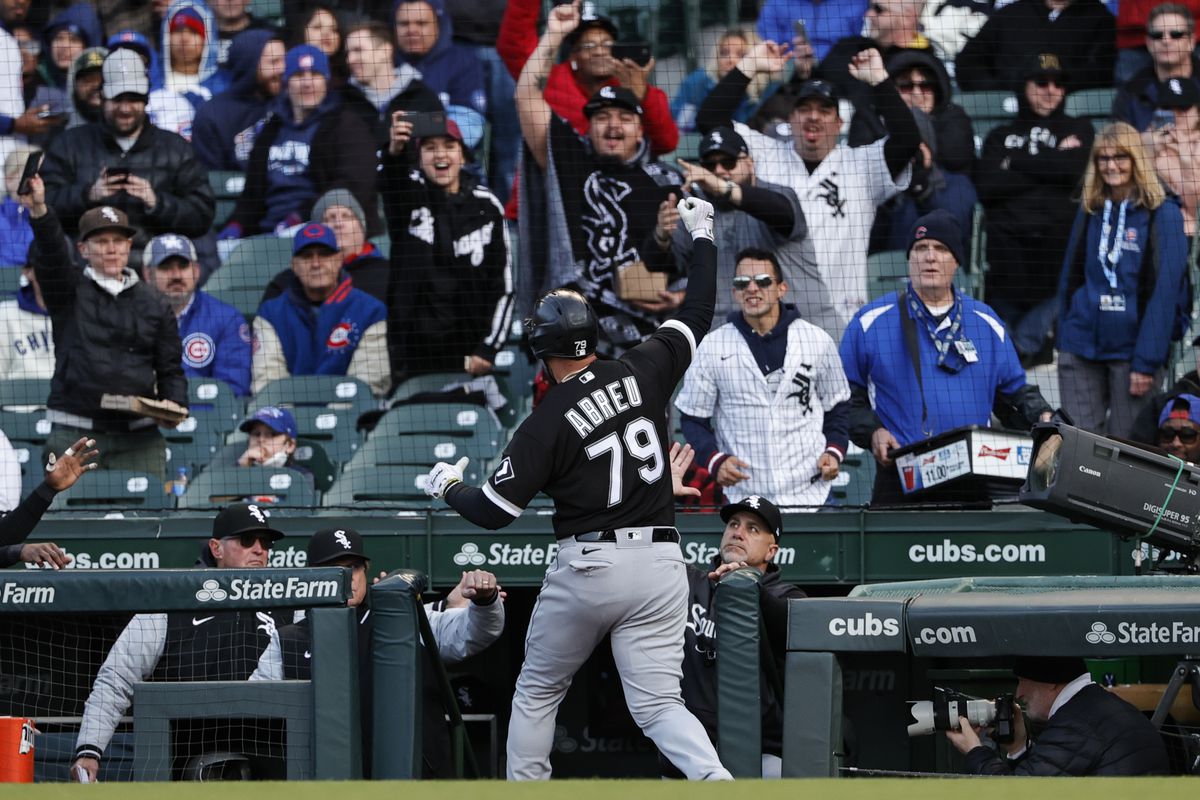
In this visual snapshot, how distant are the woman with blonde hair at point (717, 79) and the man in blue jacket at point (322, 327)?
2.44 meters

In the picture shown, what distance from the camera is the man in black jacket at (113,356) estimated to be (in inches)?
323

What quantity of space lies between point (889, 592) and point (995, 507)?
2.57 meters

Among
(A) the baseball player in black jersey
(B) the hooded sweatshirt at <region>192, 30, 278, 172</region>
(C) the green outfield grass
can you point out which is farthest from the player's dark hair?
(C) the green outfield grass

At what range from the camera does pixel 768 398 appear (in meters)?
7.56

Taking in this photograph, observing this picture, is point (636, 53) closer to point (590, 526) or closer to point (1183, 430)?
point (1183, 430)

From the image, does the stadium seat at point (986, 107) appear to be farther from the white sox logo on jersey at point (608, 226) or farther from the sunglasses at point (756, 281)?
the sunglasses at point (756, 281)

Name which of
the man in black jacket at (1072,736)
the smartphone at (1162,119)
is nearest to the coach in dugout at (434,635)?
the man in black jacket at (1072,736)

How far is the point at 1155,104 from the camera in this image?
956cm

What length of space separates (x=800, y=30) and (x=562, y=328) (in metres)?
5.59

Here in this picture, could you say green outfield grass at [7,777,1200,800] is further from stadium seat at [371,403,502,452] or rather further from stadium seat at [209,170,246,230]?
stadium seat at [209,170,246,230]

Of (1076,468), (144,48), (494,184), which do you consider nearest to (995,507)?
(1076,468)

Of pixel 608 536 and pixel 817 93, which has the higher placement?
pixel 817 93

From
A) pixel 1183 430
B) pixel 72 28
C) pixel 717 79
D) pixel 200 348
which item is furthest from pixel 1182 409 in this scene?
pixel 72 28

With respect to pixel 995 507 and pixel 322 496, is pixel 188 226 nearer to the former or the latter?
pixel 322 496
